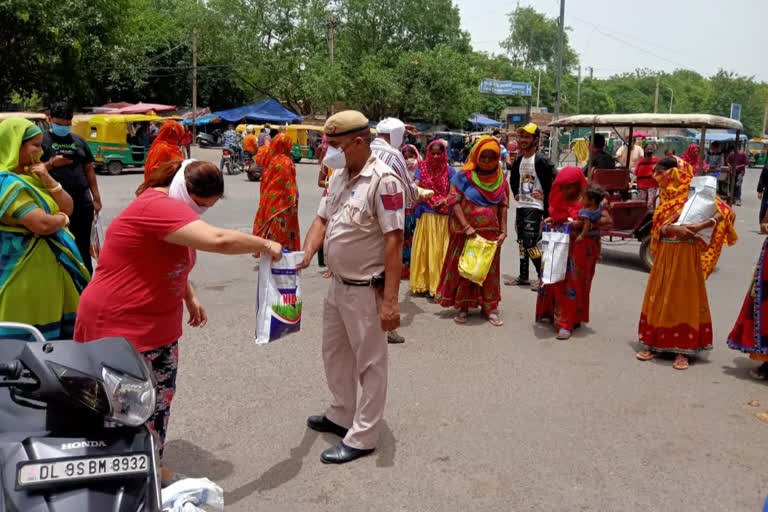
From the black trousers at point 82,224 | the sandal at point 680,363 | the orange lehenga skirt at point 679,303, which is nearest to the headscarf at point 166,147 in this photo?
the black trousers at point 82,224

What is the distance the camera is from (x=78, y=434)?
204cm

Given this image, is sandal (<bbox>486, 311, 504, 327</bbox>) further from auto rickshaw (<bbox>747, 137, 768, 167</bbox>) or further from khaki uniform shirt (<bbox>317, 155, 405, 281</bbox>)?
auto rickshaw (<bbox>747, 137, 768, 167</bbox>)

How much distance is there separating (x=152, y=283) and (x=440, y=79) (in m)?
37.4

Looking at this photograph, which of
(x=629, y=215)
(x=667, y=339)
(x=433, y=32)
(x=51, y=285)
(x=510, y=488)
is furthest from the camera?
(x=433, y=32)

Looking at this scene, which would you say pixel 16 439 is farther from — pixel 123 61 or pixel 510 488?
pixel 123 61

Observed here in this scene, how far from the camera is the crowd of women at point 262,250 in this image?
292 cm

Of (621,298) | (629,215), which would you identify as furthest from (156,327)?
(629,215)

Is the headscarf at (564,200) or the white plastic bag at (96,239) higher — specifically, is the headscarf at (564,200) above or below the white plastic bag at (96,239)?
above

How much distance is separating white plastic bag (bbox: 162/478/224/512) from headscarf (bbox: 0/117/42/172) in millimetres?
2286

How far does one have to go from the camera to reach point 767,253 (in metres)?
5.12

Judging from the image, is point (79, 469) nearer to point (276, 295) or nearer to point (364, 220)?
point (276, 295)

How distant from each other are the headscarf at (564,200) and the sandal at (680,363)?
1.54 metres

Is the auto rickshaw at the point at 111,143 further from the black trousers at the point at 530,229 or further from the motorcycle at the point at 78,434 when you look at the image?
the motorcycle at the point at 78,434

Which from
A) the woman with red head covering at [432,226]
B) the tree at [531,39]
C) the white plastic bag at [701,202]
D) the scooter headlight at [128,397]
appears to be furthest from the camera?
the tree at [531,39]
